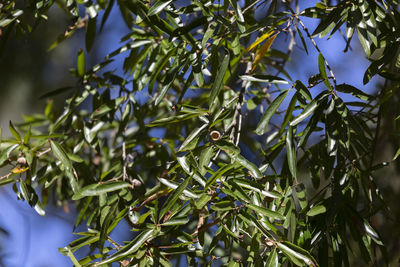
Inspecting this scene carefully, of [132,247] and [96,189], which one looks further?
[96,189]

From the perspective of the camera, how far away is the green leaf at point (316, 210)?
0.84m

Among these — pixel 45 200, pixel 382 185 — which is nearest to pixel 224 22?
pixel 45 200

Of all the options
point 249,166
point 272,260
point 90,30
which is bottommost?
point 272,260

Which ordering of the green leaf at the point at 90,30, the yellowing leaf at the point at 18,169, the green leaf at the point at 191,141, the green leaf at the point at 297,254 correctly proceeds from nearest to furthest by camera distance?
the green leaf at the point at 297,254 → the green leaf at the point at 191,141 → the yellowing leaf at the point at 18,169 → the green leaf at the point at 90,30

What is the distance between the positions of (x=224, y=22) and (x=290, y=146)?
0.23 metres

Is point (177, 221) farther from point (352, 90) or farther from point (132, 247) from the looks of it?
point (352, 90)

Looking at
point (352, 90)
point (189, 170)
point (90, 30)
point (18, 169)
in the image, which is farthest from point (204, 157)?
point (90, 30)

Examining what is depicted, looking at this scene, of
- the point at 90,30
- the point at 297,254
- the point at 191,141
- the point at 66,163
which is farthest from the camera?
the point at 90,30

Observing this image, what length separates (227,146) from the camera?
810 mm

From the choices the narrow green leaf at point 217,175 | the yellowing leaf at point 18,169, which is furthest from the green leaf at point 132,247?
the yellowing leaf at point 18,169

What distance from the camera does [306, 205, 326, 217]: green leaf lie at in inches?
32.9

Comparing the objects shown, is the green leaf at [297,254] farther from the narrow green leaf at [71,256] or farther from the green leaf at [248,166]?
the narrow green leaf at [71,256]

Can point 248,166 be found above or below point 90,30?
below

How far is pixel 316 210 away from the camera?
33.3 inches
